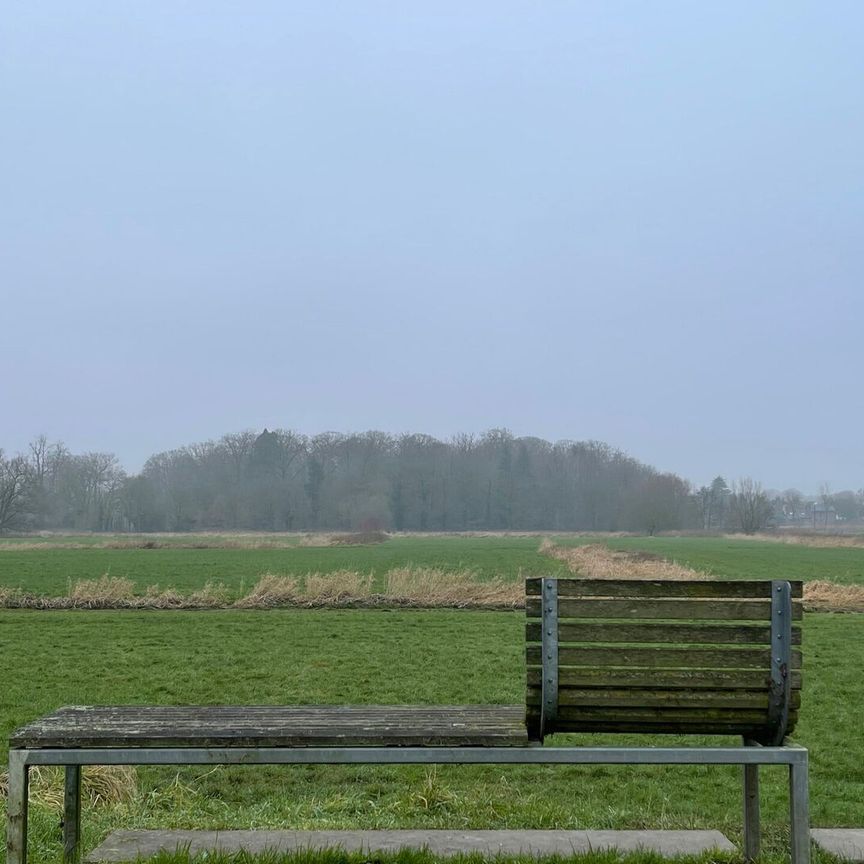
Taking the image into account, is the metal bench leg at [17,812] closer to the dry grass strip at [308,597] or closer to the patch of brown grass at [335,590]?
the dry grass strip at [308,597]

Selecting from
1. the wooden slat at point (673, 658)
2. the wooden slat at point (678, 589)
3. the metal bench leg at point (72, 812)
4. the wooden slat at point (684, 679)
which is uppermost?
the wooden slat at point (678, 589)

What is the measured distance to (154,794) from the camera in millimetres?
6180

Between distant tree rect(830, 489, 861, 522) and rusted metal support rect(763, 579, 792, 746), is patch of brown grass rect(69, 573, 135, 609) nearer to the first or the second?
rusted metal support rect(763, 579, 792, 746)

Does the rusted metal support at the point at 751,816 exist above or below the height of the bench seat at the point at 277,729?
below

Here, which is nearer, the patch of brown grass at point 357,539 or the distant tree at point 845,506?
the patch of brown grass at point 357,539

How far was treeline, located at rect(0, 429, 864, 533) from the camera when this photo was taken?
132m

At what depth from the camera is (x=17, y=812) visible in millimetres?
3623

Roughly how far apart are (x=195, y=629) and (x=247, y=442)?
13076 cm

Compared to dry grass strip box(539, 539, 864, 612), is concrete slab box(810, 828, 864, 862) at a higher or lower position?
higher

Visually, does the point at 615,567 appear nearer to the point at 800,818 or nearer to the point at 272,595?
the point at 272,595

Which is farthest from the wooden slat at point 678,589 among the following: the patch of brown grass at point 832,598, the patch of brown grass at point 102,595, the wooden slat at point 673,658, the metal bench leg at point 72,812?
the patch of brown grass at point 102,595

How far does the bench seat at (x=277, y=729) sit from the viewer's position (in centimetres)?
378

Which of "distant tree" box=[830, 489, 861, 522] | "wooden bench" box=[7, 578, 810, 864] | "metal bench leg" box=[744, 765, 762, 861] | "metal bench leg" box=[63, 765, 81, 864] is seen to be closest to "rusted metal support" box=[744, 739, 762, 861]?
"metal bench leg" box=[744, 765, 762, 861]

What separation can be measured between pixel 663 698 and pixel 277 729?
1.62 metres
